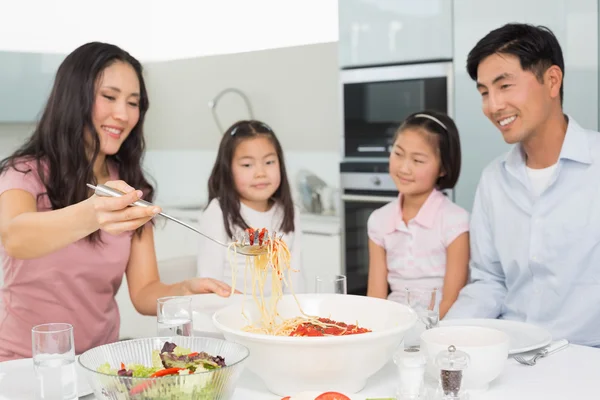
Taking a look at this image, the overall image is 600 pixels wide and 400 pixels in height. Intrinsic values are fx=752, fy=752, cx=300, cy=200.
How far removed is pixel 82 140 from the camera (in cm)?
218

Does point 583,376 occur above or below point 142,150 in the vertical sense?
below

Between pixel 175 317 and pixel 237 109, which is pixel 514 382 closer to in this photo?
pixel 175 317

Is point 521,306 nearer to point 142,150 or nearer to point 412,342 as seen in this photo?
point 412,342

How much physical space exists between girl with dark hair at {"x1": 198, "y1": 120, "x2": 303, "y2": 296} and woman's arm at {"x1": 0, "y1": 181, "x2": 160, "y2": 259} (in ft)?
2.80

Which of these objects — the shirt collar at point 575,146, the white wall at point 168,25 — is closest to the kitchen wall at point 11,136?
the white wall at point 168,25

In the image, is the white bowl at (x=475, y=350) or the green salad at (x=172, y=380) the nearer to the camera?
the green salad at (x=172, y=380)

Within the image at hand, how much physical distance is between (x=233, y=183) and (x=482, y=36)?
1.27 m

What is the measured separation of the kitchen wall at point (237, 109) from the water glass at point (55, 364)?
3007mm

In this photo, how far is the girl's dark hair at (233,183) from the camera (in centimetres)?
281

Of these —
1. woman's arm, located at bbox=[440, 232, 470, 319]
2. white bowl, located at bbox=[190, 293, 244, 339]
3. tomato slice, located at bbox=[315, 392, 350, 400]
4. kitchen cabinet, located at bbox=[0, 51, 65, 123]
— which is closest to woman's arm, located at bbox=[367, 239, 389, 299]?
woman's arm, located at bbox=[440, 232, 470, 319]

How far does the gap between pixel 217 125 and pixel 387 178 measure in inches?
66.5

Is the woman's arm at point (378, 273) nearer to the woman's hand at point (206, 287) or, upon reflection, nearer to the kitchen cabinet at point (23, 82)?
the woman's hand at point (206, 287)

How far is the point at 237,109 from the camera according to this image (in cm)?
480

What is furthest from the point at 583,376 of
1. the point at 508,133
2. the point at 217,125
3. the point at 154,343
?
the point at 217,125
